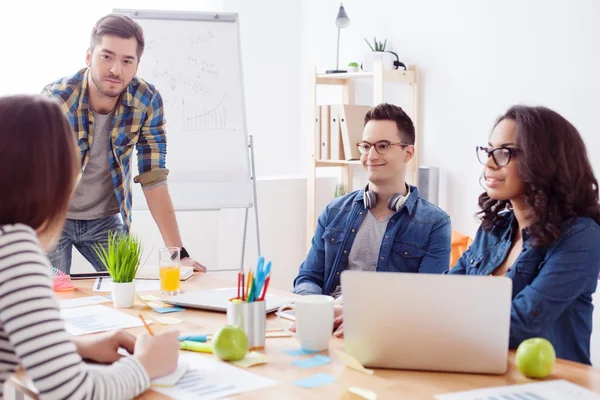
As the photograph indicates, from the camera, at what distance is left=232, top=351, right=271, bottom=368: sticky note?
1.33 m

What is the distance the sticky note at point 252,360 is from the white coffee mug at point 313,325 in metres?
0.10

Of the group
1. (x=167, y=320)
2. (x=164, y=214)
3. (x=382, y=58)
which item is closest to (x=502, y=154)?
(x=167, y=320)

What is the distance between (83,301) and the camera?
6.05ft

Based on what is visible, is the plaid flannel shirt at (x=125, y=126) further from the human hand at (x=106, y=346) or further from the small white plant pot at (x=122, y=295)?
the human hand at (x=106, y=346)

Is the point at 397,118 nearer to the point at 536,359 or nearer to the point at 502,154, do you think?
the point at 502,154

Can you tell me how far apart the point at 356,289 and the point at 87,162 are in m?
1.54

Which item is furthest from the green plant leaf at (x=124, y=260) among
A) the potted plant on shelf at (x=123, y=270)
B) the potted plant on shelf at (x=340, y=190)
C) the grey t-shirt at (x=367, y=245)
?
the potted plant on shelf at (x=340, y=190)

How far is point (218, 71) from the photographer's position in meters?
3.62

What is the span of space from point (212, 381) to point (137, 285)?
34.8 inches

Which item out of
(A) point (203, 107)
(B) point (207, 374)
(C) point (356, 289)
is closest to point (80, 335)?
(B) point (207, 374)

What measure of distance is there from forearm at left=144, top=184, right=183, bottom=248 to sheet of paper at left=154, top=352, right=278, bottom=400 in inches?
48.9

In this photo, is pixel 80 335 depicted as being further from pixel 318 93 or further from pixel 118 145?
pixel 318 93

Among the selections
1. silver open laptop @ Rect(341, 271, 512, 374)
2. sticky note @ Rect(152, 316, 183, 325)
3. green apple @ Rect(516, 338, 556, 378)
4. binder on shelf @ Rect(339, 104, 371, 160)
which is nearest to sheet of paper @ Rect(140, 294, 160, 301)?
sticky note @ Rect(152, 316, 183, 325)

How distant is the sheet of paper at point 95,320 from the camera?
61.9 inches
